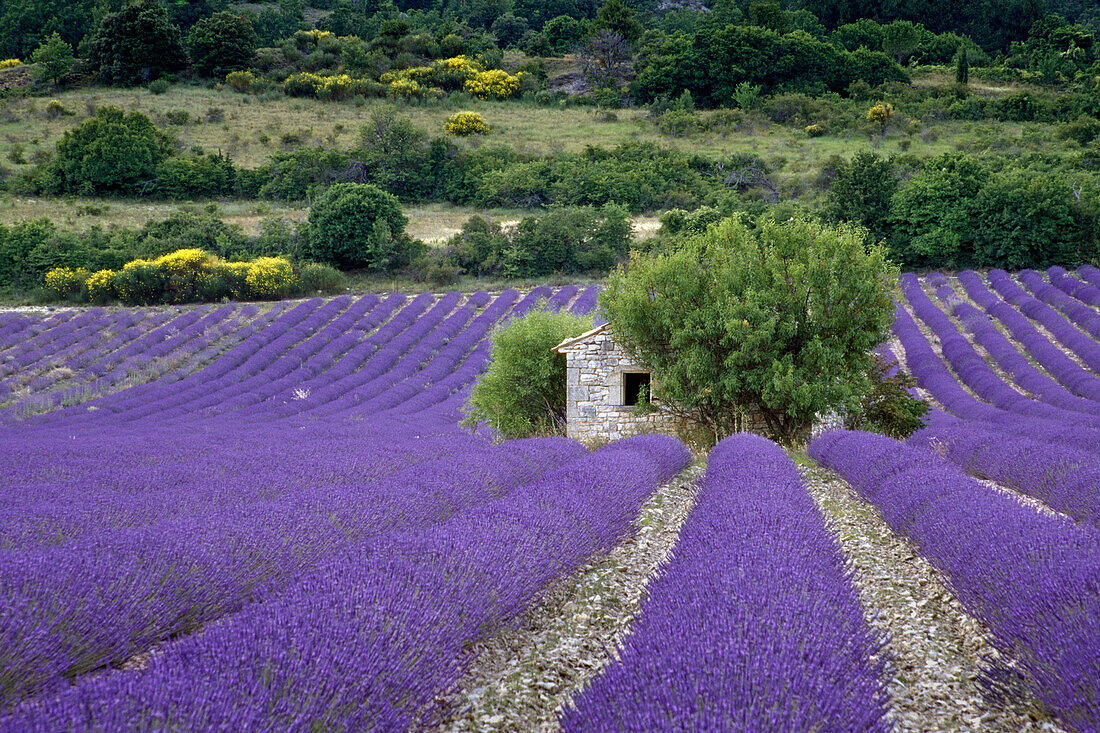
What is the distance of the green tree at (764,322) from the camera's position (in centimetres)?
1251

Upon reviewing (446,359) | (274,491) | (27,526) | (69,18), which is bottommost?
(446,359)

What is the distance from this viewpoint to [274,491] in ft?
20.2

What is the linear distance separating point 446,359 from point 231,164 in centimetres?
2589

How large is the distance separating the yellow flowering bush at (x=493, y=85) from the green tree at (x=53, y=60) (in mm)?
28326

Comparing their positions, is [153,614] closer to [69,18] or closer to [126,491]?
[126,491]

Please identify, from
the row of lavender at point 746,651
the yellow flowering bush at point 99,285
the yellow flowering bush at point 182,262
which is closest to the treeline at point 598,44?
the yellow flowering bush at point 182,262

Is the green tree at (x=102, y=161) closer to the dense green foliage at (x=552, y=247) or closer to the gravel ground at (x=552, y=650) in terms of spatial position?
the dense green foliage at (x=552, y=247)

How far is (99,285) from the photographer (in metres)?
29.4

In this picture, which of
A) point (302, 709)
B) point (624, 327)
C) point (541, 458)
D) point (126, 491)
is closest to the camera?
point (302, 709)

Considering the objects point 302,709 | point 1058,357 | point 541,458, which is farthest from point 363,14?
point 302,709

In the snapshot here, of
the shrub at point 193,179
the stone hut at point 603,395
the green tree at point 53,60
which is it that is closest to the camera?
the stone hut at point 603,395

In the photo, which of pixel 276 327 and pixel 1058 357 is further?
pixel 276 327

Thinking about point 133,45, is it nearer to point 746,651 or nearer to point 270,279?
point 270,279

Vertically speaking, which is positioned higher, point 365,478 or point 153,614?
point 153,614
